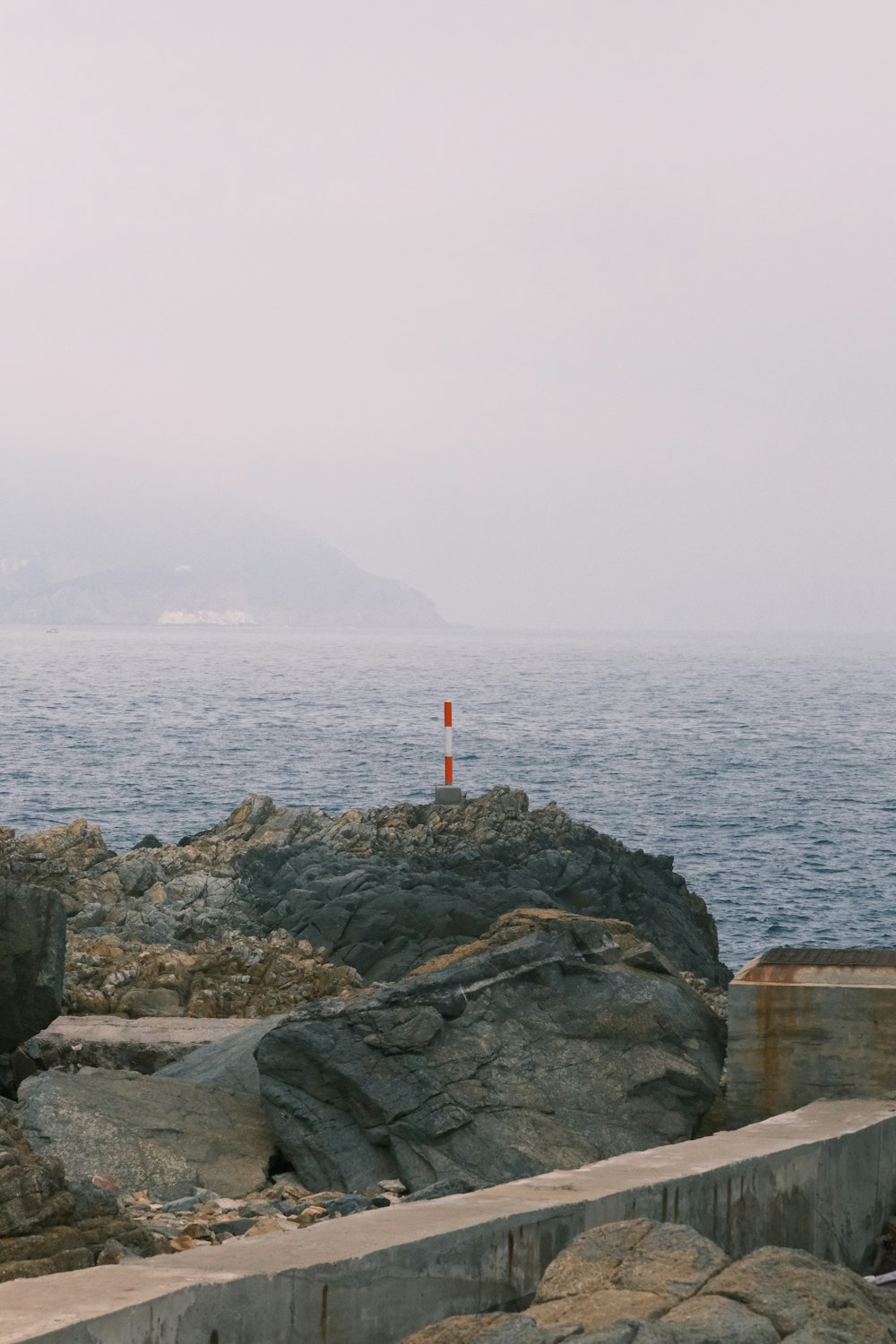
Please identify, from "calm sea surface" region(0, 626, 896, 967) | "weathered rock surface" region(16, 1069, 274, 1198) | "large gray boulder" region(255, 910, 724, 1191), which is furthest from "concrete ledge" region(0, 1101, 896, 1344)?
"calm sea surface" region(0, 626, 896, 967)

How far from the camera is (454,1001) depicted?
932cm

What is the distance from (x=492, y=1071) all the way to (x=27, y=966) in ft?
12.2

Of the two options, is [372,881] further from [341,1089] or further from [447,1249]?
[447,1249]

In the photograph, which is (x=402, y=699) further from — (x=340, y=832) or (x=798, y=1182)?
(x=798, y=1182)

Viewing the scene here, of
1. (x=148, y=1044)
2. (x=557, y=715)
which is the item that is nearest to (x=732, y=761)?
(x=557, y=715)

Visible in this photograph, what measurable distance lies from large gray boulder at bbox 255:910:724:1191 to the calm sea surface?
60.2 ft

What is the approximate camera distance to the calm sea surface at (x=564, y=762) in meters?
36.8

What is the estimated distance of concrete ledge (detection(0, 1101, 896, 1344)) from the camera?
3904 mm

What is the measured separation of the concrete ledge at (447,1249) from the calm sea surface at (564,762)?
2123 centimetres

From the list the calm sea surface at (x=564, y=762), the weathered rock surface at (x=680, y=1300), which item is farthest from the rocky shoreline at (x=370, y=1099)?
the calm sea surface at (x=564, y=762)

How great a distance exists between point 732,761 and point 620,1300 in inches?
2258

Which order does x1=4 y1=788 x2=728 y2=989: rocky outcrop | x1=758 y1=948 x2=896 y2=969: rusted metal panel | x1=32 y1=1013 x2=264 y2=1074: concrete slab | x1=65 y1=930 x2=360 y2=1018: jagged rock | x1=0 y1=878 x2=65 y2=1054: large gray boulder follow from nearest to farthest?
1. x1=758 y1=948 x2=896 y2=969: rusted metal panel
2. x1=0 y1=878 x2=65 y2=1054: large gray boulder
3. x1=32 y1=1013 x2=264 y2=1074: concrete slab
4. x1=65 y1=930 x2=360 y2=1018: jagged rock
5. x1=4 y1=788 x2=728 y2=989: rocky outcrop

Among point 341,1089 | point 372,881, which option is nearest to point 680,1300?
point 341,1089

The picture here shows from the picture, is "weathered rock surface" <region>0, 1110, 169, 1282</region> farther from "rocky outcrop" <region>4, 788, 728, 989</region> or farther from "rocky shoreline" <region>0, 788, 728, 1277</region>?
"rocky outcrop" <region>4, 788, 728, 989</region>
